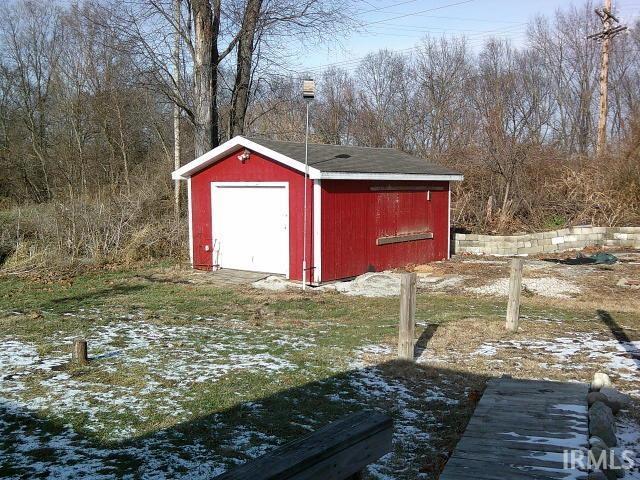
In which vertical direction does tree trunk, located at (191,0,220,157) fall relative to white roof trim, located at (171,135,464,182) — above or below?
above

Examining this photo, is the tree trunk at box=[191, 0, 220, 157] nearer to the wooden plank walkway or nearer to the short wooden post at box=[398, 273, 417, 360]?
the short wooden post at box=[398, 273, 417, 360]

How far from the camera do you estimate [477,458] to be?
151 inches

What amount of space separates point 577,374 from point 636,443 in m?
1.77

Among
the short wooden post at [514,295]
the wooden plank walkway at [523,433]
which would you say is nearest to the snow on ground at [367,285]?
the short wooden post at [514,295]

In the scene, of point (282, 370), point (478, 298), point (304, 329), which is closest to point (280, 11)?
point (478, 298)

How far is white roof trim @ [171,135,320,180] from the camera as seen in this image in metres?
12.0

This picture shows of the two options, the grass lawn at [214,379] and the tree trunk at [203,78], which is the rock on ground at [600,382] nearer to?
the grass lawn at [214,379]

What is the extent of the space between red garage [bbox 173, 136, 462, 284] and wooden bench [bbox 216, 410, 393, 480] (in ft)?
31.2

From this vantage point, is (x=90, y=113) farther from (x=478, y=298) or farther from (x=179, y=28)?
(x=478, y=298)

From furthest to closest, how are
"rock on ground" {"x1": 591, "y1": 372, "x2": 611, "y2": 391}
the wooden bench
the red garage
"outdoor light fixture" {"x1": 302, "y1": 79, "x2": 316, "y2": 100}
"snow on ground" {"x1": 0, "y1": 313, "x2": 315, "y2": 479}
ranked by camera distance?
1. the red garage
2. "outdoor light fixture" {"x1": 302, "y1": 79, "x2": 316, "y2": 100}
3. "rock on ground" {"x1": 591, "y1": 372, "x2": 611, "y2": 391}
4. "snow on ground" {"x1": 0, "y1": 313, "x2": 315, "y2": 479}
5. the wooden bench

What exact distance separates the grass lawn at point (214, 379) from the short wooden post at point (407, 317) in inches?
6.8

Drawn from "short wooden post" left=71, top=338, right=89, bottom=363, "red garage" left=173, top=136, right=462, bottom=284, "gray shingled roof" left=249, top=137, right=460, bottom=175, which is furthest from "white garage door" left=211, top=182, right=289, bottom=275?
"short wooden post" left=71, top=338, right=89, bottom=363

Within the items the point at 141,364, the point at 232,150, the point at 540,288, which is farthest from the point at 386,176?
the point at 141,364

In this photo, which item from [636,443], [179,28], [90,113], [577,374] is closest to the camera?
[636,443]
